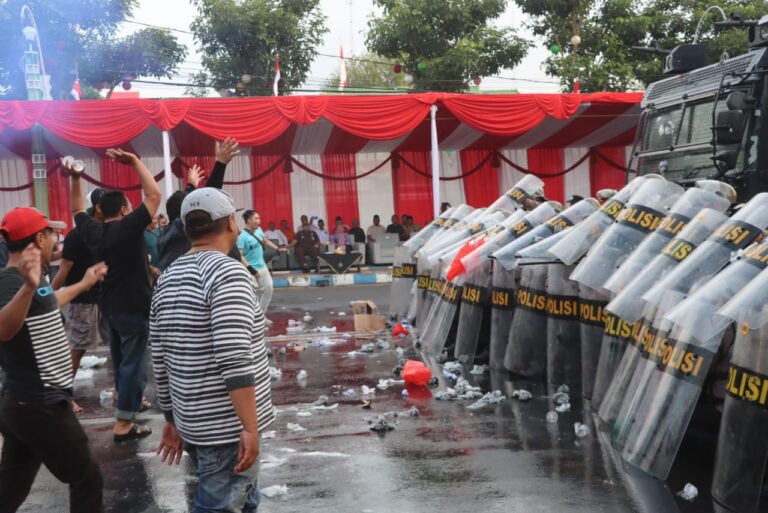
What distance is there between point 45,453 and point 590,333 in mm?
4288

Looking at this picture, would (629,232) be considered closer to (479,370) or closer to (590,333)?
(590,333)

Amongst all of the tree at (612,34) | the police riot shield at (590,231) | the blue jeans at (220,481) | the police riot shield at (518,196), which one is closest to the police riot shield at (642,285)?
the police riot shield at (590,231)

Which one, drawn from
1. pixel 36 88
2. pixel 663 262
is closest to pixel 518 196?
pixel 663 262

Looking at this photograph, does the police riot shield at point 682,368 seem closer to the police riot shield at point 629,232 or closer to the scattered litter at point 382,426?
the police riot shield at point 629,232

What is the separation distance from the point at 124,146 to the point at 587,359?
1600 cm

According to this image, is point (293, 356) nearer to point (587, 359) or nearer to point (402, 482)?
point (587, 359)

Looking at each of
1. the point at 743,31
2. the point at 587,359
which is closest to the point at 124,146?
the point at 587,359

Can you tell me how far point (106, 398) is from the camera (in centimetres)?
750

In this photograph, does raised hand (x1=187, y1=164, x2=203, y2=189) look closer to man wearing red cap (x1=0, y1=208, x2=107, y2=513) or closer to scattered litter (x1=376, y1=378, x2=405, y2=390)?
man wearing red cap (x1=0, y1=208, x2=107, y2=513)

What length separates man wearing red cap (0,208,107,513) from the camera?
3.58 meters

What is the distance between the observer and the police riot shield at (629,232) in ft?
19.3

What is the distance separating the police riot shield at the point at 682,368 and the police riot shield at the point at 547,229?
108 inches

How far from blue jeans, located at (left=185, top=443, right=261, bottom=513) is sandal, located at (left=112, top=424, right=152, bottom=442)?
323 centimetres

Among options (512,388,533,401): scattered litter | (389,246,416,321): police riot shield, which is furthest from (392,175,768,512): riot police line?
(389,246,416,321): police riot shield
